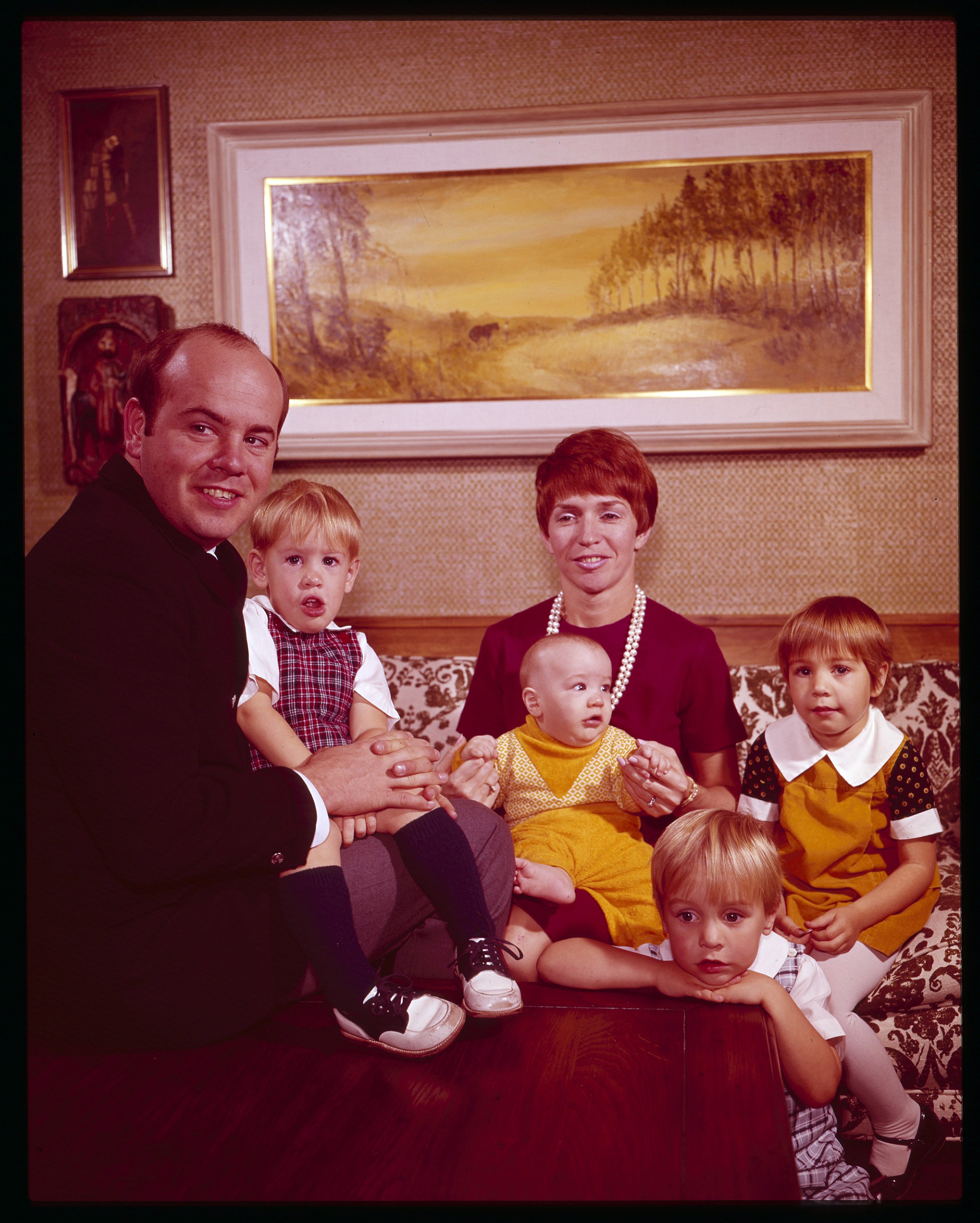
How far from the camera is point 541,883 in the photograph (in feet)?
5.66

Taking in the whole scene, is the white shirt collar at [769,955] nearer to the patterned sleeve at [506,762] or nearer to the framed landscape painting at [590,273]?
the patterned sleeve at [506,762]

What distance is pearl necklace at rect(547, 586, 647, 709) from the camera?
202 centimetres

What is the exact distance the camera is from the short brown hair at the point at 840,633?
183cm

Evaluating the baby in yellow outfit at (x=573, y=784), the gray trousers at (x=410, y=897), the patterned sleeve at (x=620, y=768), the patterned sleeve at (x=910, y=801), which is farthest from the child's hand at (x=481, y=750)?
the patterned sleeve at (x=910, y=801)

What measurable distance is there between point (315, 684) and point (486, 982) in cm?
77

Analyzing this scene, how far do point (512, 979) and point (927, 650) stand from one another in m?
1.77

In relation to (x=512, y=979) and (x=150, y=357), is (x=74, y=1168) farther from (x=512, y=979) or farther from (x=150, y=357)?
(x=150, y=357)

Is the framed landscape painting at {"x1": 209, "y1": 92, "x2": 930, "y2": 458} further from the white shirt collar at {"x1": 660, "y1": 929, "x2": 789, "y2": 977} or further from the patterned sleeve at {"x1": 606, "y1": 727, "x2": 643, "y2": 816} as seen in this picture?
the white shirt collar at {"x1": 660, "y1": 929, "x2": 789, "y2": 977}

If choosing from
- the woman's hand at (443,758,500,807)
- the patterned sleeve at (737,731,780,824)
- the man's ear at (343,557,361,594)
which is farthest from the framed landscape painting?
the woman's hand at (443,758,500,807)

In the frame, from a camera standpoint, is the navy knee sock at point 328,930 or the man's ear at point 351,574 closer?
the navy knee sock at point 328,930

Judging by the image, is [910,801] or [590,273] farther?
[590,273]

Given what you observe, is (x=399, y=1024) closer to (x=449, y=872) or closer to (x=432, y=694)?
(x=449, y=872)

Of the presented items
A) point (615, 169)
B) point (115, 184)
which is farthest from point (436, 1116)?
point (115, 184)

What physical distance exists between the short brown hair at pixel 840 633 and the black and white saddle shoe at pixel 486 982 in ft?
2.93
